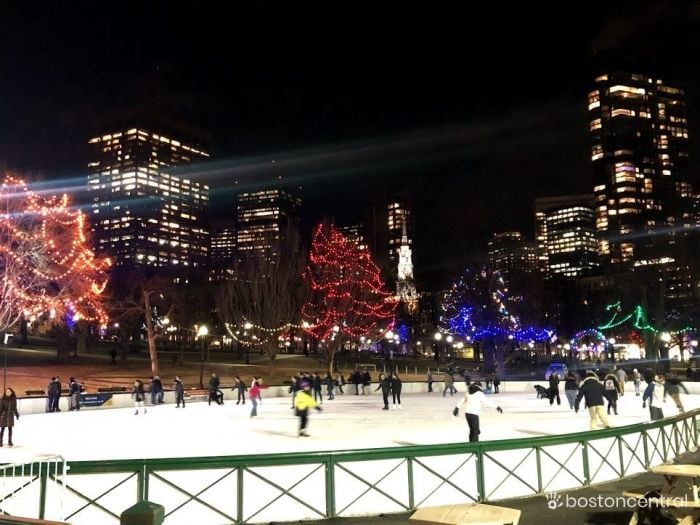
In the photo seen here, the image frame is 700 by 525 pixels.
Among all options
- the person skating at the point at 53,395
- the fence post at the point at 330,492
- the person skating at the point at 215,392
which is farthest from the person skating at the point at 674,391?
the person skating at the point at 53,395

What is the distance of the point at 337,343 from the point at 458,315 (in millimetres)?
12352

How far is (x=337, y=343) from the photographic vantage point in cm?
4791

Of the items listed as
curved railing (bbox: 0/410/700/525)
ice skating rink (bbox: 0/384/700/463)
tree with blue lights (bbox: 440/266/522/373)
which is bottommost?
ice skating rink (bbox: 0/384/700/463)

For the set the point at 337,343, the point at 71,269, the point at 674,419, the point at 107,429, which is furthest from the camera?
the point at 337,343

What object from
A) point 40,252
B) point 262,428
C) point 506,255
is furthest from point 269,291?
point 506,255

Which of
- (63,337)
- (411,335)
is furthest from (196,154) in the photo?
(63,337)

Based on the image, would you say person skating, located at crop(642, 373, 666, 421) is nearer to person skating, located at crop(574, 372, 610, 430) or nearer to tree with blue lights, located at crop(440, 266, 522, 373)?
person skating, located at crop(574, 372, 610, 430)

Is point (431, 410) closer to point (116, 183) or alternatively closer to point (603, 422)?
point (603, 422)

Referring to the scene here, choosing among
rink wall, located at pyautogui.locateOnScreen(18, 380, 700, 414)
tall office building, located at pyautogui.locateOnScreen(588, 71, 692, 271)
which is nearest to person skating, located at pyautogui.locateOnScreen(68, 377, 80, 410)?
rink wall, located at pyautogui.locateOnScreen(18, 380, 700, 414)

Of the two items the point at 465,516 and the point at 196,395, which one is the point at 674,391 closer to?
the point at 465,516

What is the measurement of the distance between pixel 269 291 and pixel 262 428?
81.7ft

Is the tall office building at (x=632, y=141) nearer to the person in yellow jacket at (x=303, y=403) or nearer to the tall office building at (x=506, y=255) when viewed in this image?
the tall office building at (x=506, y=255)

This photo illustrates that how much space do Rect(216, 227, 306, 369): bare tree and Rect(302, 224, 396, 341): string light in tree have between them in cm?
265

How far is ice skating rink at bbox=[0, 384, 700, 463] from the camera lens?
1562cm
